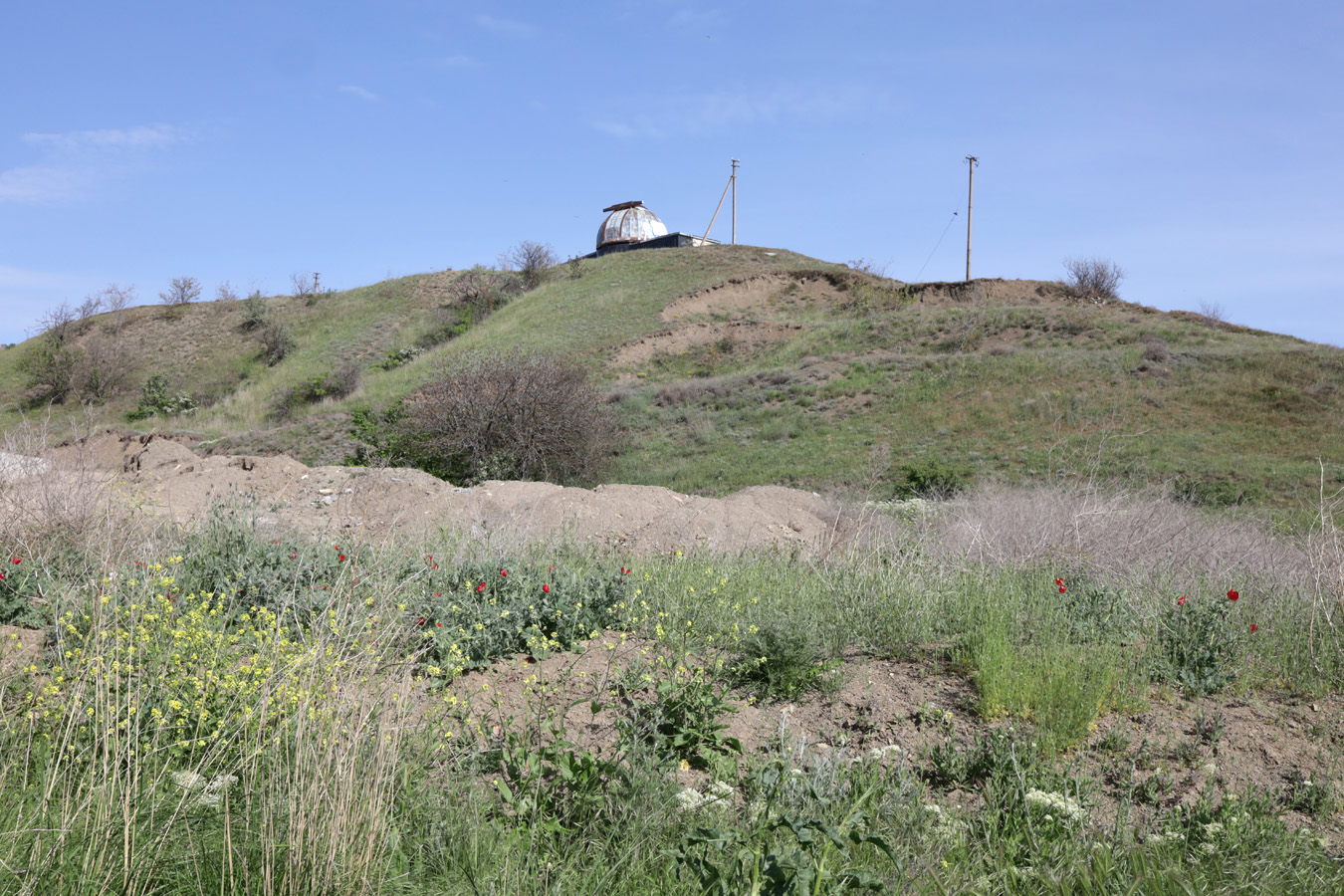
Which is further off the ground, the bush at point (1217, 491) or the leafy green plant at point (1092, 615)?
the bush at point (1217, 491)

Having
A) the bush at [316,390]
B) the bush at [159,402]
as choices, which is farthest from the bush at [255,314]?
the bush at [316,390]

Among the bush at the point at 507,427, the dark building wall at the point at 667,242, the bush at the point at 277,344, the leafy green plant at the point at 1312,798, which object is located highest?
the dark building wall at the point at 667,242

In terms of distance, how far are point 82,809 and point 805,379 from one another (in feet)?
71.7

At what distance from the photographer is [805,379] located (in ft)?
76.7

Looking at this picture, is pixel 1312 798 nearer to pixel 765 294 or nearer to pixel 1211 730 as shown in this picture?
pixel 1211 730

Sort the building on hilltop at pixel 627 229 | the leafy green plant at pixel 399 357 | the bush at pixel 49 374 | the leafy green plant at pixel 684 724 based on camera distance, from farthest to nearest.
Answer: the building on hilltop at pixel 627 229
the bush at pixel 49 374
the leafy green plant at pixel 399 357
the leafy green plant at pixel 684 724

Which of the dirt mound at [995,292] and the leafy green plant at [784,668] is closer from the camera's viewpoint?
the leafy green plant at [784,668]

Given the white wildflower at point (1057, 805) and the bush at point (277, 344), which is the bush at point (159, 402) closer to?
the bush at point (277, 344)

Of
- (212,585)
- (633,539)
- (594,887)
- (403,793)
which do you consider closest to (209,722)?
(403,793)

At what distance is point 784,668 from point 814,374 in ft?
66.7

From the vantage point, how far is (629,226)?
180 ft

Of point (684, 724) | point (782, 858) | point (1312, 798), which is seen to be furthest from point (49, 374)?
point (1312, 798)

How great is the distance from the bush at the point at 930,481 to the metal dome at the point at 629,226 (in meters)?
40.8

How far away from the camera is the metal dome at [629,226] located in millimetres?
54500
